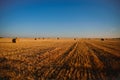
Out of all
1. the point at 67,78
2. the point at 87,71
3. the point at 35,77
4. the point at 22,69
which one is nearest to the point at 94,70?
the point at 87,71

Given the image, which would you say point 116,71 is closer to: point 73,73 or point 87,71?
point 87,71

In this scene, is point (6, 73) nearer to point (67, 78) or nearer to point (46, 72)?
point (46, 72)

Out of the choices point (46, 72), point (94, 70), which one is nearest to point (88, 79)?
point (94, 70)

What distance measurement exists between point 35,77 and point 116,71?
3915mm

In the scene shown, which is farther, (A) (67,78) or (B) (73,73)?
(B) (73,73)

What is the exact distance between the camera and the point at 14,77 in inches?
266

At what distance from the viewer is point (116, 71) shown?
7.96 metres

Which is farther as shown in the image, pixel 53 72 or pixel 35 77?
pixel 53 72

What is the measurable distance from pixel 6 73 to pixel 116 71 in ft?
16.9

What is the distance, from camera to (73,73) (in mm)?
7309

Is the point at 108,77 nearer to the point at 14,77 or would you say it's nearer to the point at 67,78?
the point at 67,78

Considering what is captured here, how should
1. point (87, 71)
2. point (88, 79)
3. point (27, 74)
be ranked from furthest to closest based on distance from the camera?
point (87, 71) → point (27, 74) → point (88, 79)

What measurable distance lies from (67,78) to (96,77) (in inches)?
47.9

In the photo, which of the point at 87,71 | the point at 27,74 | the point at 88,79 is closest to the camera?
the point at 88,79
